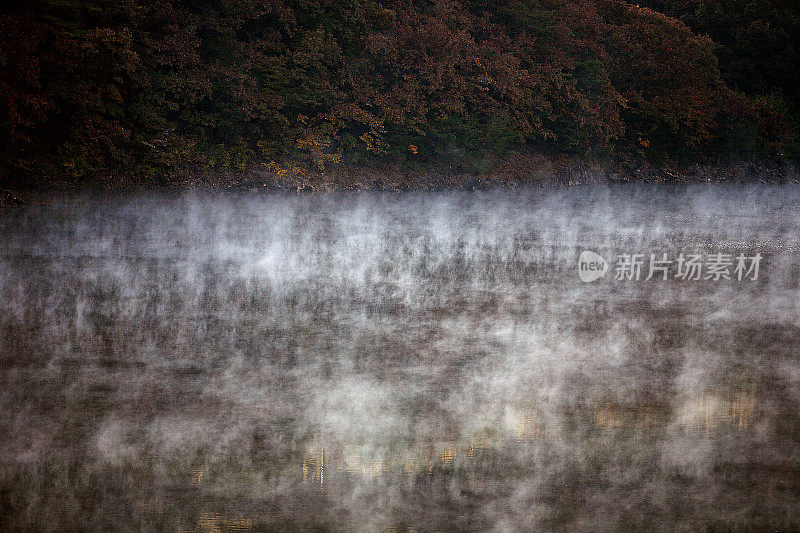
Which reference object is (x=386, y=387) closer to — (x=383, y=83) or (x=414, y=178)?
(x=414, y=178)

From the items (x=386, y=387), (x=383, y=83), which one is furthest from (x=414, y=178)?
(x=386, y=387)

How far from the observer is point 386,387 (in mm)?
3645

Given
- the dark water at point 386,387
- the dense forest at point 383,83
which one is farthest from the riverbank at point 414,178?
the dark water at point 386,387

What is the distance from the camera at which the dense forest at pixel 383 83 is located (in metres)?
9.89

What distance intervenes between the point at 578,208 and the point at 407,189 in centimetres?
321

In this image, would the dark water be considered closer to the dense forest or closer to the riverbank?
the riverbank

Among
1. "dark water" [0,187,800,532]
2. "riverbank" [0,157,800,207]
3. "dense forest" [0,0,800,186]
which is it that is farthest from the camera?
"riverbank" [0,157,800,207]

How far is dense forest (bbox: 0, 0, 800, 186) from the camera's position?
9891mm

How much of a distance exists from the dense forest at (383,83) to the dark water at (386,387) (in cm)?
314

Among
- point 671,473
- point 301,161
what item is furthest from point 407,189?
point 671,473

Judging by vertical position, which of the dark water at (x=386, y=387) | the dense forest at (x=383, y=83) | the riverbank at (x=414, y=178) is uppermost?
the dense forest at (x=383, y=83)

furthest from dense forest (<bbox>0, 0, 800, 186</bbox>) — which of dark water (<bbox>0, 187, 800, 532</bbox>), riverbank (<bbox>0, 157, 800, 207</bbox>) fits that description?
dark water (<bbox>0, 187, 800, 532</bbox>)

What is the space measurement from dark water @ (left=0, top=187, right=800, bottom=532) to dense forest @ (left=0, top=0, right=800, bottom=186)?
124 inches

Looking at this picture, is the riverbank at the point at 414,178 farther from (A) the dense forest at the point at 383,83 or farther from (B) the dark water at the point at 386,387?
(B) the dark water at the point at 386,387
